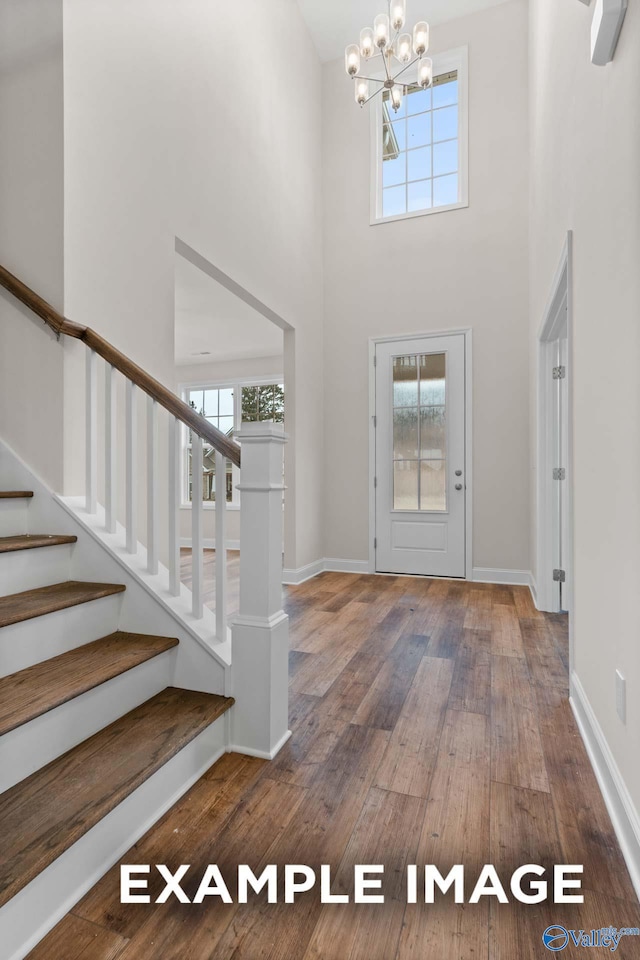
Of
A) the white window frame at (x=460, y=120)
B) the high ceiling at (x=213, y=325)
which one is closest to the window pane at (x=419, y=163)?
the white window frame at (x=460, y=120)

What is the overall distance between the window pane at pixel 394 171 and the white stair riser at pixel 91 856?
5.02 m

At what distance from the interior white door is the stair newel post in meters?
3.10

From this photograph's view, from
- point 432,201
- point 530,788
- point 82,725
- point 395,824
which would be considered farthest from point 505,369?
point 82,725

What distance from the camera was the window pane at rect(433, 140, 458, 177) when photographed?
4.60m

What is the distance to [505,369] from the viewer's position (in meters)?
4.36

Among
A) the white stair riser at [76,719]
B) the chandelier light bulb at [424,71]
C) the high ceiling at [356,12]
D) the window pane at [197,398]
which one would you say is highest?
the high ceiling at [356,12]

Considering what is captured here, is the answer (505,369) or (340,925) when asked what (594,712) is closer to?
(340,925)

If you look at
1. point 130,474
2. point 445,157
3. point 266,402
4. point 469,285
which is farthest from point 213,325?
point 130,474

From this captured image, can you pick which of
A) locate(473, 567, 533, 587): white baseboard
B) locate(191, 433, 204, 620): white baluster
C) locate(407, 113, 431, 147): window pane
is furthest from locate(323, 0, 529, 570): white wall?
locate(191, 433, 204, 620): white baluster

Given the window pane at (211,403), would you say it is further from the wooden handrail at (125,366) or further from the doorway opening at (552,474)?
the wooden handrail at (125,366)

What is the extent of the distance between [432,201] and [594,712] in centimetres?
452

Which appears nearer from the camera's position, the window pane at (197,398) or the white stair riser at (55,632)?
the white stair riser at (55,632)

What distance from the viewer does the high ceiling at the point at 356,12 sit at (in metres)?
4.46

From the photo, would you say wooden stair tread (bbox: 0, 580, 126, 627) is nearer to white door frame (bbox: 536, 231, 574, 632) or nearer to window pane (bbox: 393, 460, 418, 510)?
white door frame (bbox: 536, 231, 574, 632)
